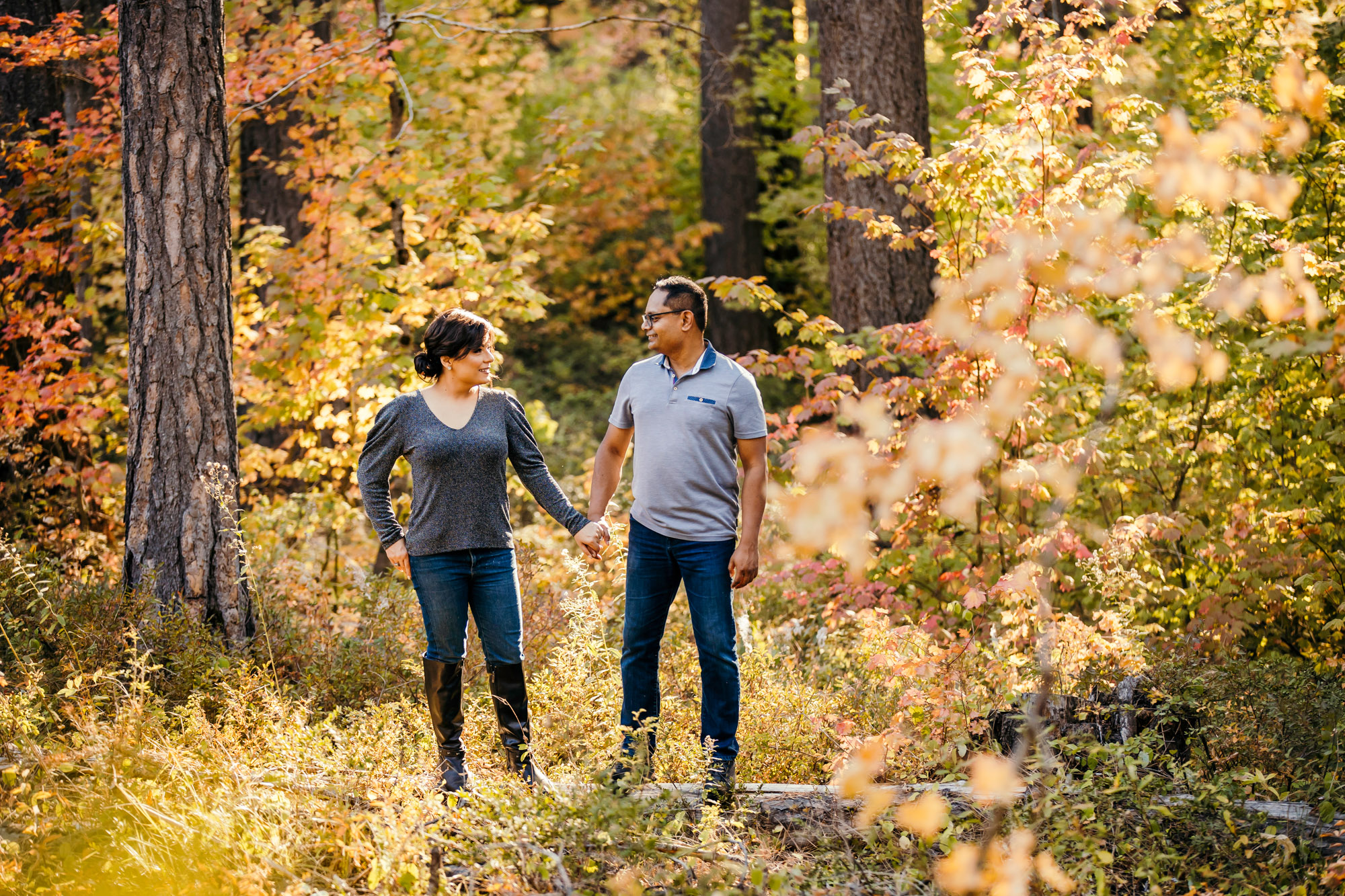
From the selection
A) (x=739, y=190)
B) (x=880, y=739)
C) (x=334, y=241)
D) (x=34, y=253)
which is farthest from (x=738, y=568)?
(x=739, y=190)

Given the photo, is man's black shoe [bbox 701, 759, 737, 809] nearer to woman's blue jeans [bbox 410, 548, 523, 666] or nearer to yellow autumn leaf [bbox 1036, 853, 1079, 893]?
woman's blue jeans [bbox 410, 548, 523, 666]

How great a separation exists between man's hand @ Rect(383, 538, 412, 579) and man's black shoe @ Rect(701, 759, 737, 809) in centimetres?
138

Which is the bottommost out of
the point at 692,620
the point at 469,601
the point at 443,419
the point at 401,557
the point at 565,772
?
the point at 565,772

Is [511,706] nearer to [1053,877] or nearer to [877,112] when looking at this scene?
[1053,877]

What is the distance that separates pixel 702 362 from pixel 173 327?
114 inches

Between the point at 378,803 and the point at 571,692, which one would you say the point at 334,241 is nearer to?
the point at 571,692

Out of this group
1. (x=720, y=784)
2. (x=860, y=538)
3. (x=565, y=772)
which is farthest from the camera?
(x=565, y=772)

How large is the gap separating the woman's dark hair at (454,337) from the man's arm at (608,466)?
654 millimetres

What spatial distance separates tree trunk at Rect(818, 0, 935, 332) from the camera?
701 centimetres

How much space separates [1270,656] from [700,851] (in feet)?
11.3

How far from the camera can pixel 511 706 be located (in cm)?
387

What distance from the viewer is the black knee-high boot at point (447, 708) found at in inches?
149

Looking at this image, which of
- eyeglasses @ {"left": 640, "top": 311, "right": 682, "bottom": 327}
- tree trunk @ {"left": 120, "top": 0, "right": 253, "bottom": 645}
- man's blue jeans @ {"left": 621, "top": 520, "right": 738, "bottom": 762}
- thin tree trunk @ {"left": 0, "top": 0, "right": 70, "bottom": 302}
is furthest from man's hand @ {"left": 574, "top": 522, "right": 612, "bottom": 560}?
thin tree trunk @ {"left": 0, "top": 0, "right": 70, "bottom": 302}

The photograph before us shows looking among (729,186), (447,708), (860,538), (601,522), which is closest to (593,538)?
(601,522)
